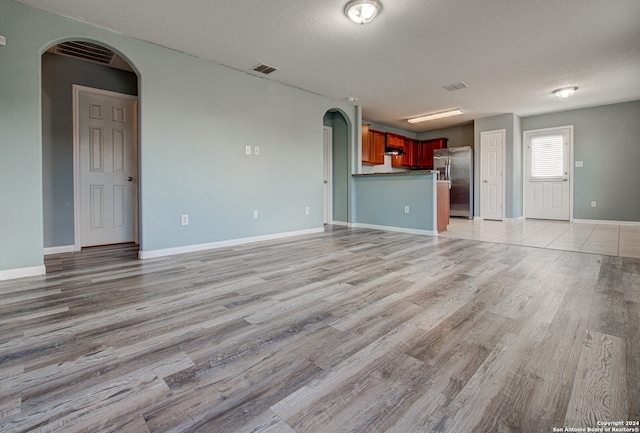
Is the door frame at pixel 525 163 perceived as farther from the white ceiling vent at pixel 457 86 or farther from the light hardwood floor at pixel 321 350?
the light hardwood floor at pixel 321 350

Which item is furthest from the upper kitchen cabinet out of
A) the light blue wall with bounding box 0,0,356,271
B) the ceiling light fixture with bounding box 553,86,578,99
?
the ceiling light fixture with bounding box 553,86,578,99

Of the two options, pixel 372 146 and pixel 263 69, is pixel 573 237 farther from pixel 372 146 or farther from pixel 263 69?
pixel 263 69

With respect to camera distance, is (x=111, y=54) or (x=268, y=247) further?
(x=268, y=247)

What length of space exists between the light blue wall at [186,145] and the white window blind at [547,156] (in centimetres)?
499

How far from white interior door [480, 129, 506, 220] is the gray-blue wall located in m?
7.56

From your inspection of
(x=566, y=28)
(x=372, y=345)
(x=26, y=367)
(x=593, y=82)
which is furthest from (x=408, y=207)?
(x=26, y=367)

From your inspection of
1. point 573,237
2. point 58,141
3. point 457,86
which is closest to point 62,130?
point 58,141

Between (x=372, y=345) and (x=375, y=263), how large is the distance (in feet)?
5.38

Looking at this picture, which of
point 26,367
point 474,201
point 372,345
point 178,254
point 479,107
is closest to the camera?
point 26,367

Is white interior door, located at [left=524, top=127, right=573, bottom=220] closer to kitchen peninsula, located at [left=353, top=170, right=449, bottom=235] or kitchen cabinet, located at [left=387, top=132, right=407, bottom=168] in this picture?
kitchen cabinet, located at [left=387, top=132, right=407, bottom=168]

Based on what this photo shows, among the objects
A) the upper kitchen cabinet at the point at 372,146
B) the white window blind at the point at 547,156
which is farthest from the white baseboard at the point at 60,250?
the white window blind at the point at 547,156

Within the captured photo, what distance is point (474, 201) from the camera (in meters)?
7.43

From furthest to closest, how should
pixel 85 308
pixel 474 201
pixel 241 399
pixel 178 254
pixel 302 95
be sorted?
pixel 474 201 → pixel 302 95 → pixel 178 254 → pixel 85 308 → pixel 241 399

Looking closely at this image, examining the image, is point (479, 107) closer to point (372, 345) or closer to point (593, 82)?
point (593, 82)
